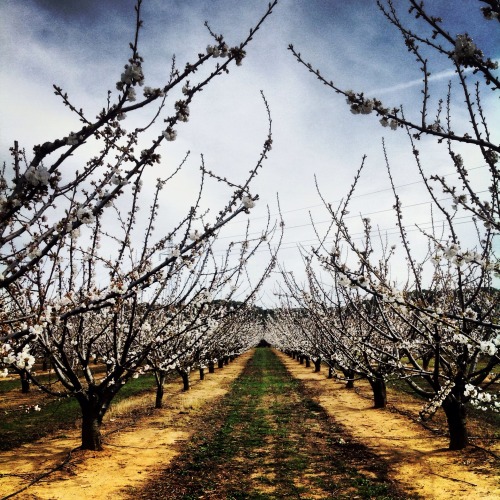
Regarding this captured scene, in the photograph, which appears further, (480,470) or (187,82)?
(480,470)

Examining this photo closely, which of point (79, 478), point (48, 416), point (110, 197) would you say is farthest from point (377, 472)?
point (48, 416)

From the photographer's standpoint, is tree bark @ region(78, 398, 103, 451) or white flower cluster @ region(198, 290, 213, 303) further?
tree bark @ region(78, 398, 103, 451)

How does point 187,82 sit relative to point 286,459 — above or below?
Result: above

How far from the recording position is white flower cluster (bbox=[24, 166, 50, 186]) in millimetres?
2803

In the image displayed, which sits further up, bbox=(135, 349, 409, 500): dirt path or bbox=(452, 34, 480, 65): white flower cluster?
bbox=(452, 34, 480, 65): white flower cluster

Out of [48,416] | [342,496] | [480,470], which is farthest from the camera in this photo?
[48,416]

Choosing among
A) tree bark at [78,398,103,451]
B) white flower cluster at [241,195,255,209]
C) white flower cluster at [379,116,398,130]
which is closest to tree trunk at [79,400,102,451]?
tree bark at [78,398,103,451]

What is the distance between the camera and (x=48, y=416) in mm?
12969

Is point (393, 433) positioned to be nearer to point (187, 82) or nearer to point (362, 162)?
point (362, 162)

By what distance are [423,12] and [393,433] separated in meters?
10.4

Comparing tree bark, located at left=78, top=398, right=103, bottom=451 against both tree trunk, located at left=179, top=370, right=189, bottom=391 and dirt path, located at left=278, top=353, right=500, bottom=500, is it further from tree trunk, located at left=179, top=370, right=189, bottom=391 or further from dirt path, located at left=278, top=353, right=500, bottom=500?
tree trunk, located at left=179, top=370, right=189, bottom=391

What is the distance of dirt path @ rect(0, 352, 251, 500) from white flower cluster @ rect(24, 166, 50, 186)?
226 inches

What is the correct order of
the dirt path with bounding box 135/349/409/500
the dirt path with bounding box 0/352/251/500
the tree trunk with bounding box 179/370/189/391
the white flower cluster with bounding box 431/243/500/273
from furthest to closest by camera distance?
the tree trunk with bounding box 179/370/189/391 → the dirt path with bounding box 0/352/251/500 → the dirt path with bounding box 135/349/409/500 → the white flower cluster with bounding box 431/243/500/273

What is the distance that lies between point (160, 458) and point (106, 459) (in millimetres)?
1146
